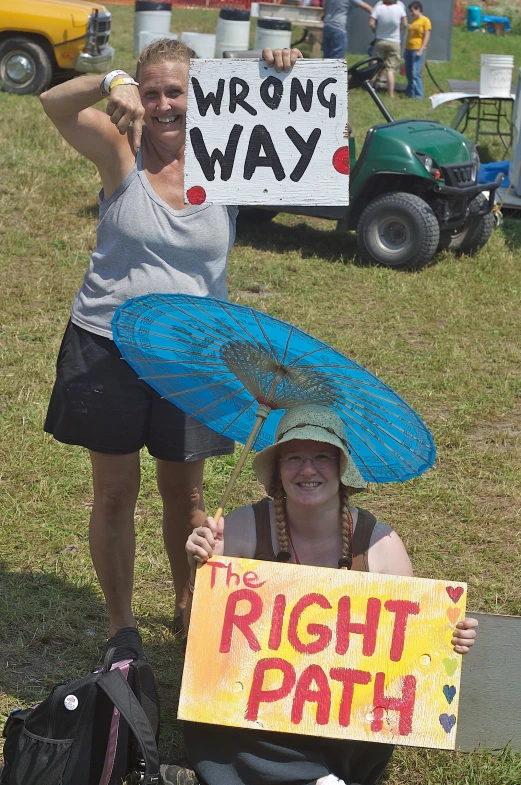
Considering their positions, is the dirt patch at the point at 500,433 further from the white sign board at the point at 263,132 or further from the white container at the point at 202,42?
the white container at the point at 202,42

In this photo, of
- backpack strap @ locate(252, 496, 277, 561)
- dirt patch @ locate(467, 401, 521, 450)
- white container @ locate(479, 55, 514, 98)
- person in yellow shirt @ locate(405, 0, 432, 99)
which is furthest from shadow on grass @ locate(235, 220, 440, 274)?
person in yellow shirt @ locate(405, 0, 432, 99)

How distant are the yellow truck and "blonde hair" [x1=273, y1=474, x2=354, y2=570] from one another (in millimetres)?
12539

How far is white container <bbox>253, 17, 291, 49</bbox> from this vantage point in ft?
53.9

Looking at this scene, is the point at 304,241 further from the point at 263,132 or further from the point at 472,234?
the point at 263,132

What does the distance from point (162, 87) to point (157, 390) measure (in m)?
0.86

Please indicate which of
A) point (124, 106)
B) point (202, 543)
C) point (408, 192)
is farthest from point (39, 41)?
point (202, 543)

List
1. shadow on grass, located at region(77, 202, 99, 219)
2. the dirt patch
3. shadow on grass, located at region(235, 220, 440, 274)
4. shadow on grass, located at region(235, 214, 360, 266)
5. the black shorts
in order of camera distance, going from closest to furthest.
→ the black shorts → the dirt patch → shadow on grass, located at region(235, 220, 440, 274) → shadow on grass, located at region(235, 214, 360, 266) → shadow on grass, located at region(77, 202, 99, 219)

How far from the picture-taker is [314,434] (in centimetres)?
269

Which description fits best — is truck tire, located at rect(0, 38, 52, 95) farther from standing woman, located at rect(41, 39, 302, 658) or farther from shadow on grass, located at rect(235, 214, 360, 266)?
standing woman, located at rect(41, 39, 302, 658)

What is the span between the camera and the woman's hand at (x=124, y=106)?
2.64 metres

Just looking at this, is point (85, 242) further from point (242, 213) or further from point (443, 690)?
point (443, 690)

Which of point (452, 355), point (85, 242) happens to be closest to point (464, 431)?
point (452, 355)

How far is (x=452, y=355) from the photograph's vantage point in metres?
6.74

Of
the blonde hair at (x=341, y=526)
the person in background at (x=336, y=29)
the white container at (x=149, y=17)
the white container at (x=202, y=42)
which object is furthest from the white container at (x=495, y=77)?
the blonde hair at (x=341, y=526)
